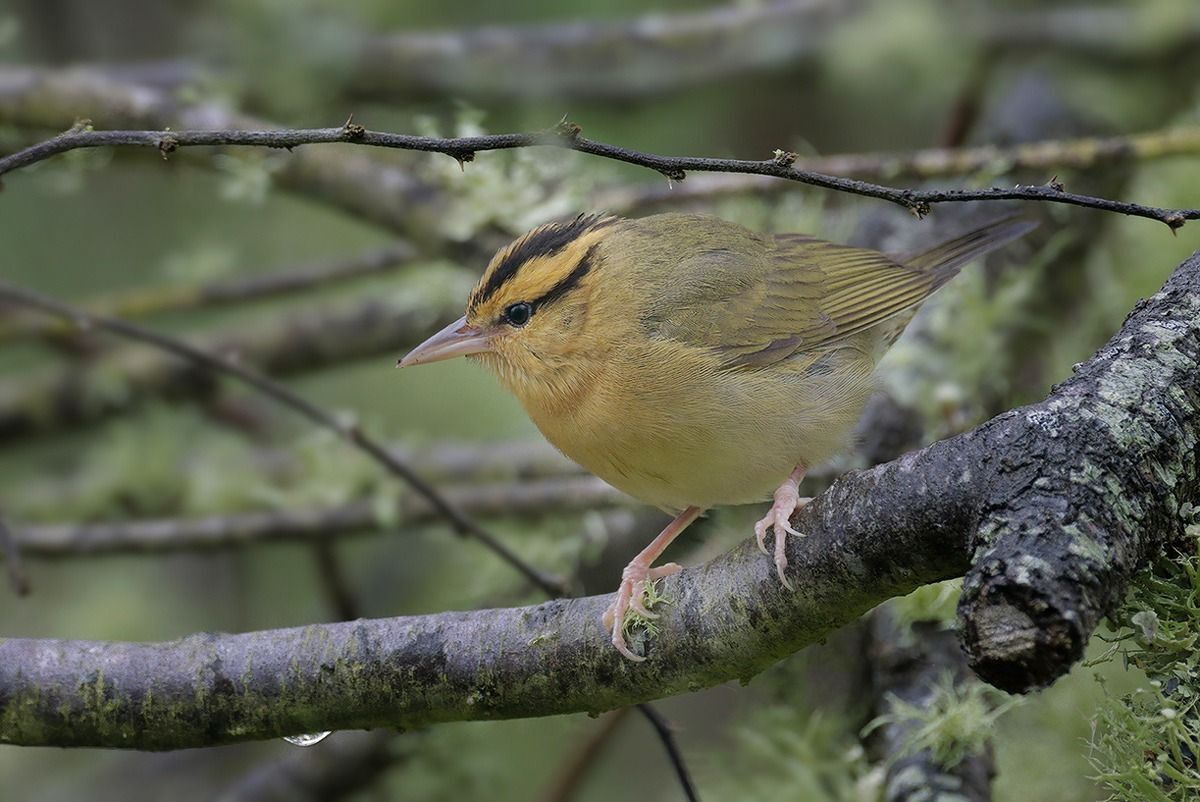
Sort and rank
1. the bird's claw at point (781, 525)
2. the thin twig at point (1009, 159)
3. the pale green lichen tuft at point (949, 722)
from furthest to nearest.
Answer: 1. the thin twig at point (1009, 159)
2. the pale green lichen tuft at point (949, 722)
3. the bird's claw at point (781, 525)

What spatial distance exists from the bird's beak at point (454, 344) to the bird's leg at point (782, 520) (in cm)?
105

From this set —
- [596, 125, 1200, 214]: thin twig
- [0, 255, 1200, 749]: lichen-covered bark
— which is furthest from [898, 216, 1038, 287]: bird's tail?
[0, 255, 1200, 749]: lichen-covered bark

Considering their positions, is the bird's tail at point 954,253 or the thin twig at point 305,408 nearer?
the thin twig at point 305,408

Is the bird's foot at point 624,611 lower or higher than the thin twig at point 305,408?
lower

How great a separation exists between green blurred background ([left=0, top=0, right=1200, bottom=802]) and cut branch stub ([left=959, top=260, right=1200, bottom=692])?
5.52 ft

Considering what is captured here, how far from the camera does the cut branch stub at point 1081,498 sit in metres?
1.83

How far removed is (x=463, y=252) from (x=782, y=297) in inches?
55.4

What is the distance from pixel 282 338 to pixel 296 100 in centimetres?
109

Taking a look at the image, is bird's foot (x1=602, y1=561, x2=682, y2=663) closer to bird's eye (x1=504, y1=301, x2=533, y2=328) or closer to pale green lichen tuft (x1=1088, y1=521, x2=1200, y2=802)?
pale green lichen tuft (x1=1088, y1=521, x2=1200, y2=802)

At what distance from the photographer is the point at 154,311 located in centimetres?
561

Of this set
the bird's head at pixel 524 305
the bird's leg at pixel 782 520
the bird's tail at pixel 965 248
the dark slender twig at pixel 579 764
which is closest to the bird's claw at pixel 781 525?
the bird's leg at pixel 782 520

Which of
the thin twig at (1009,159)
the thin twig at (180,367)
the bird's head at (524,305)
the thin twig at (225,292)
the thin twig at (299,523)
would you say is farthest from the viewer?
the thin twig at (180,367)

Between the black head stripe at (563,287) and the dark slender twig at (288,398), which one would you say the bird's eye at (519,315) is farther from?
the dark slender twig at (288,398)

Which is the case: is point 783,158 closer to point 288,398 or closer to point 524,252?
point 524,252
